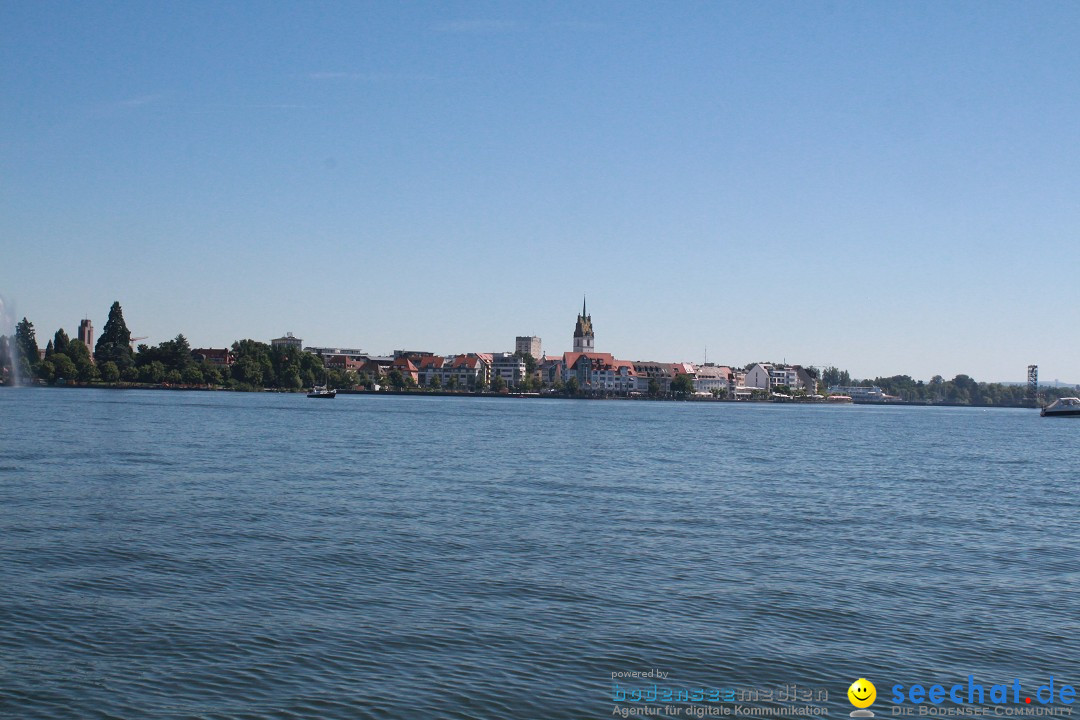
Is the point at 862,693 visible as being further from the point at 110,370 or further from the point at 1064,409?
the point at 110,370

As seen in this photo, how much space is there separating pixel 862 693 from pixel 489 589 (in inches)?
313

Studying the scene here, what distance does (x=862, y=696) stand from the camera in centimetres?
1388

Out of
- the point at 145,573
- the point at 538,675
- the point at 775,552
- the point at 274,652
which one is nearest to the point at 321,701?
the point at 274,652

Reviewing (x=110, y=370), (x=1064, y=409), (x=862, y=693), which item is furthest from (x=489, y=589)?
(x=110, y=370)

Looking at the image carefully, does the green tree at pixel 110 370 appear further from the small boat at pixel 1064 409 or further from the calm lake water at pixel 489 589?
the small boat at pixel 1064 409

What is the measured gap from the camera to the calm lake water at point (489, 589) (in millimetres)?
14031

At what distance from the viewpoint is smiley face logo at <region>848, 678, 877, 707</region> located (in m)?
13.7

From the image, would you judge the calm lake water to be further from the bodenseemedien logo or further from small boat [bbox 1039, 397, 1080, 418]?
small boat [bbox 1039, 397, 1080, 418]

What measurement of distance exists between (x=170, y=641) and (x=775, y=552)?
1497 centimetres

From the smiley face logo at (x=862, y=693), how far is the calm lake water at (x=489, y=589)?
0.59ft

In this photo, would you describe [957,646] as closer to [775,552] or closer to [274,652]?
[775,552]

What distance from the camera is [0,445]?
49.9 metres

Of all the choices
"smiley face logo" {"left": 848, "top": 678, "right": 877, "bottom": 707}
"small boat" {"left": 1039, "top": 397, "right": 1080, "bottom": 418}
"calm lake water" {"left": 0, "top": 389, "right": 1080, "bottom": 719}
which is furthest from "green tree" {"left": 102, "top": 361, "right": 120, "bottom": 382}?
"smiley face logo" {"left": 848, "top": 678, "right": 877, "bottom": 707}

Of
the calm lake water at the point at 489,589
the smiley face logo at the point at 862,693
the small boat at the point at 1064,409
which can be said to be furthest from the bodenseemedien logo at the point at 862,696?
the small boat at the point at 1064,409
